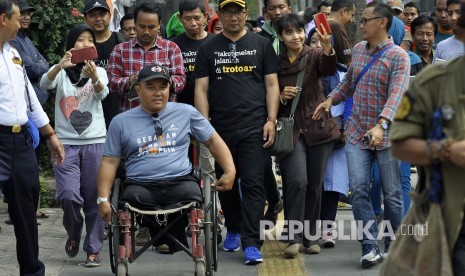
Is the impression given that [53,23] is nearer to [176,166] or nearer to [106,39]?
[106,39]

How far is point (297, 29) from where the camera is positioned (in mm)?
8852

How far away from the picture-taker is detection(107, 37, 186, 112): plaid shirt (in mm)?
9109

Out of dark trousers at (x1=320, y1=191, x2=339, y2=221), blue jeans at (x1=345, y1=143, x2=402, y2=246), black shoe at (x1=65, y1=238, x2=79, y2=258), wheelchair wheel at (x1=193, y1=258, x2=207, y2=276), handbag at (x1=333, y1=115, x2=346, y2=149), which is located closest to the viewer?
wheelchair wheel at (x1=193, y1=258, x2=207, y2=276)

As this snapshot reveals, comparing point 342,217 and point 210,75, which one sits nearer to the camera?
point 210,75

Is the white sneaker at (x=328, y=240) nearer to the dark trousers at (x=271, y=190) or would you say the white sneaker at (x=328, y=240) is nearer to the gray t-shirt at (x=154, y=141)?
the dark trousers at (x=271, y=190)

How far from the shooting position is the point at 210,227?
761 cm

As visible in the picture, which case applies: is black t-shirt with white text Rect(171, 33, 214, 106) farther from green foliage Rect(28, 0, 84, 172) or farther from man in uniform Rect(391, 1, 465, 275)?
man in uniform Rect(391, 1, 465, 275)

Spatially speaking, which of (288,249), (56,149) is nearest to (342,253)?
(288,249)

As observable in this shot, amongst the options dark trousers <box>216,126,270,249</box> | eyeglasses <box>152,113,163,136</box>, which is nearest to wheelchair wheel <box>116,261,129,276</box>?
eyeglasses <box>152,113,163,136</box>

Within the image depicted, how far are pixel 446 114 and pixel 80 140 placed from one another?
15.4 ft

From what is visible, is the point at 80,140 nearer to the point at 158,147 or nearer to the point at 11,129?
the point at 158,147

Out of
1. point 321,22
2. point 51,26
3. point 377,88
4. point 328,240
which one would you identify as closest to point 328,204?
point 328,240

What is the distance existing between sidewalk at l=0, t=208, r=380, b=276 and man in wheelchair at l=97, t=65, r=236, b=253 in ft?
2.20

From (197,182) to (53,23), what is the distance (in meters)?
4.00
